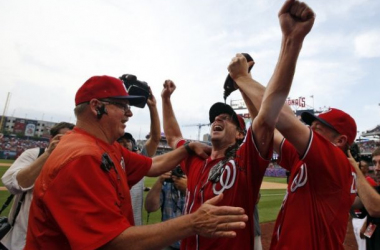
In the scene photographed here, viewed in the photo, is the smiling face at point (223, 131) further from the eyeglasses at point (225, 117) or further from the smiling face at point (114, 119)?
the smiling face at point (114, 119)

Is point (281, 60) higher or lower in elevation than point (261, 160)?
higher

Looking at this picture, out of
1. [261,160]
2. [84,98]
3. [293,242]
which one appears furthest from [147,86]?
[293,242]

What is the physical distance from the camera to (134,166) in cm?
282

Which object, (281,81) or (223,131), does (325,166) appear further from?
(223,131)

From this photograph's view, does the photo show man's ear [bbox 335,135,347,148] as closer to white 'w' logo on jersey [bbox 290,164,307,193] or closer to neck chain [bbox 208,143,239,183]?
white 'w' logo on jersey [bbox 290,164,307,193]

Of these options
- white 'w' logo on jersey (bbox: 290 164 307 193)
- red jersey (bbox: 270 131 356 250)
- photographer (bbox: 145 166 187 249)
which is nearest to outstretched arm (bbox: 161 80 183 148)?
photographer (bbox: 145 166 187 249)

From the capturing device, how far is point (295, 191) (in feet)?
7.45

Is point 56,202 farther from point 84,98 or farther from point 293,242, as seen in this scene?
point 293,242

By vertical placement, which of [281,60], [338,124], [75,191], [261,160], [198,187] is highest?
[281,60]

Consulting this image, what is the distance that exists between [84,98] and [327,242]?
236cm

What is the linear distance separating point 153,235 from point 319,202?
1.44 m

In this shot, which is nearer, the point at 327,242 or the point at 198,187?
the point at 327,242

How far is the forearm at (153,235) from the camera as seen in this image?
139 cm

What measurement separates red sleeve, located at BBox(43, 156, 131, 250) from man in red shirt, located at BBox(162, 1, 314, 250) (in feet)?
3.51
